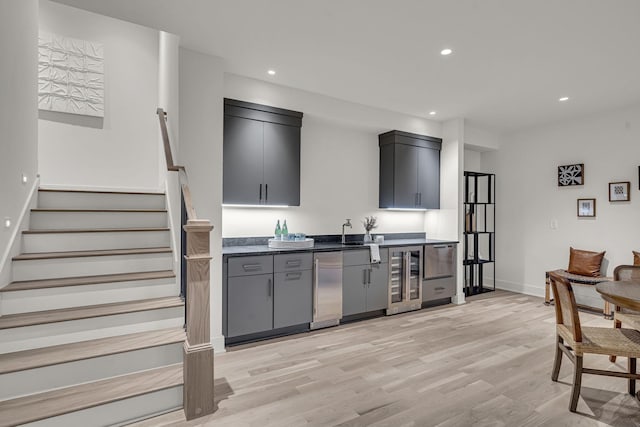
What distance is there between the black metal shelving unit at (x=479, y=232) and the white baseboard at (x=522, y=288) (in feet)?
0.50

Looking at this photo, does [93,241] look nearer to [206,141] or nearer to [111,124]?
[206,141]

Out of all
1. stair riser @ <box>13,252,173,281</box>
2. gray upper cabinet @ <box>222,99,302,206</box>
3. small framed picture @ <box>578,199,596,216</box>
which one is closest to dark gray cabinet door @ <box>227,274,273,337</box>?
stair riser @ <box>13,252,173,281</box>

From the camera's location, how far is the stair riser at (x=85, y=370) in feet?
6.32

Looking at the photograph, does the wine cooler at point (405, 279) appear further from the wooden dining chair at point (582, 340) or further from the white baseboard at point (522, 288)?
the white baseboard at point (522, 288)

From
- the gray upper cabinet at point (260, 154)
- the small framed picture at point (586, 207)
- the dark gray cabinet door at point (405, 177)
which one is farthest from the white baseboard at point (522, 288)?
the gray upper cabinet at point (260, 154)

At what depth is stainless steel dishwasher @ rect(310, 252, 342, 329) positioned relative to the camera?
3.76m

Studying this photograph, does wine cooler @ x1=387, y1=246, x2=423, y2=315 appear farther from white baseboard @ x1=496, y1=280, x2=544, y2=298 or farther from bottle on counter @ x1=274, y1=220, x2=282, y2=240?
white baseboard @ x1=496, y1=280, x2=544, y2=298

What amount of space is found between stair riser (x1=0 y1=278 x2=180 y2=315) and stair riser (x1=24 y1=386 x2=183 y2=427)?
2.79 feet

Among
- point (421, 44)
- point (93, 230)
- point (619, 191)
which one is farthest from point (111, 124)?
point (619, 191)

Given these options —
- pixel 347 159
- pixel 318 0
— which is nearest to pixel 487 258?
pixel 347 159

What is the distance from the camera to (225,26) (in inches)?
106

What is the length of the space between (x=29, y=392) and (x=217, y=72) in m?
2.85

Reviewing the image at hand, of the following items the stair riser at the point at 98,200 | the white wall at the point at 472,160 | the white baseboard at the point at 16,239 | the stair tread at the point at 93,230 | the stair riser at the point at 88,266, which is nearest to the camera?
the white baseboard at the point at 16,239

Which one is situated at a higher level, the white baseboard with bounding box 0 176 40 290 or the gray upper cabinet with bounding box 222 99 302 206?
the gray upper cabinet with bounding box 222 99 302 206
